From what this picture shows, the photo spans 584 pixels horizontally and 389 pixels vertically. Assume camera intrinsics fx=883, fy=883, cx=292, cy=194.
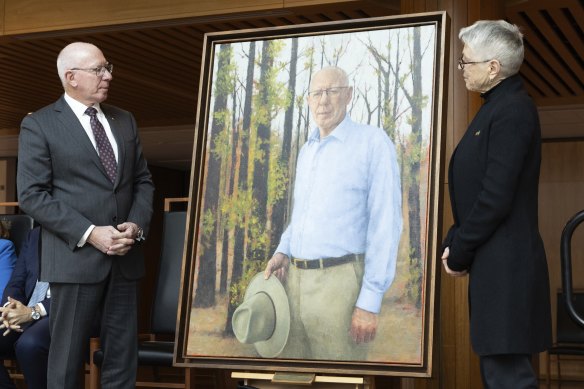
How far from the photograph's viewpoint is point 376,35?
10.5 feet

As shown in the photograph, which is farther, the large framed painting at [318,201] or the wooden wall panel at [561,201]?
the wooden wall panel at [561,201]

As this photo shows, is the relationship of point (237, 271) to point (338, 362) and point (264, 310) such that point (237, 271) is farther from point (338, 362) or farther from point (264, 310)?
point (338, 362)

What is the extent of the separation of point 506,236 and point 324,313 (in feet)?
2.66

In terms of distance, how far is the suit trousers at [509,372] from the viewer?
7.86ft

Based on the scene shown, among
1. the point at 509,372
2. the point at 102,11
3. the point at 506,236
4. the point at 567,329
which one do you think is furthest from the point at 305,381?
the point at 567,329

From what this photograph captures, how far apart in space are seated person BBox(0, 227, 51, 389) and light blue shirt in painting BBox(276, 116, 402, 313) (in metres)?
1.22

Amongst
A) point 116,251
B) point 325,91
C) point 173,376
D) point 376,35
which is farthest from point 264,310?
point 173,376

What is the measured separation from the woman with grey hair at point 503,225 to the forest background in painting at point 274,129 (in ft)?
1.60

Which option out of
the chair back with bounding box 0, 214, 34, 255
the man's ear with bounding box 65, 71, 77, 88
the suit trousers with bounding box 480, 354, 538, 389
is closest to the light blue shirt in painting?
the suit trousers with bounding box 480, 354, 538, 389

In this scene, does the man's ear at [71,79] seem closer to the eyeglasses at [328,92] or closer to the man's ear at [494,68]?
the eyeglasses at [328,92]

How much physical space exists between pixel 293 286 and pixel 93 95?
3.32 feet

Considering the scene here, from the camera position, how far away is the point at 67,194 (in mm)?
3174

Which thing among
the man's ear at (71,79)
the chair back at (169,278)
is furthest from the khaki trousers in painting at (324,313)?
the chair back at (169,278)

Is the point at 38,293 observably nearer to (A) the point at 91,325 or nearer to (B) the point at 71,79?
(A) the point at 91,325
